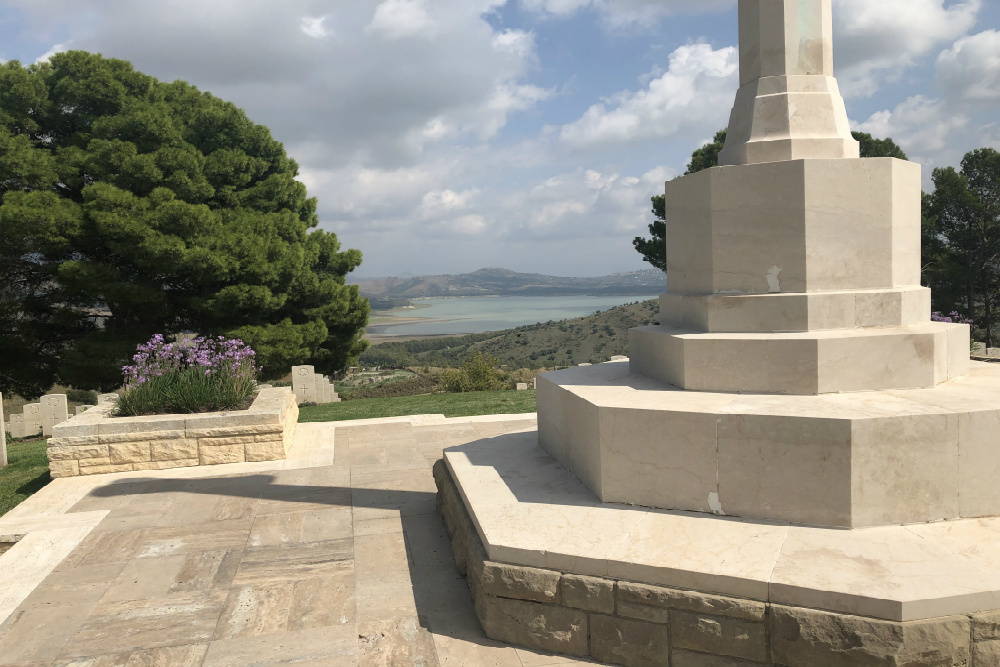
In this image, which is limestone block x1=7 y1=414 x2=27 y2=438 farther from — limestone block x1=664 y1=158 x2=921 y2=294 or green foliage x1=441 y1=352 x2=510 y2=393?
limestone block x1=664 y1=158 x2=921 y2=294

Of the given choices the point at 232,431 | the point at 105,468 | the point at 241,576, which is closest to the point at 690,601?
the point at 241,576

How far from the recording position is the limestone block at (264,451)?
24.0 ft

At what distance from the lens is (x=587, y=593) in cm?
311

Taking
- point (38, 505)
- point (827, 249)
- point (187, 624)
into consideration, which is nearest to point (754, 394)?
point (827, 249)

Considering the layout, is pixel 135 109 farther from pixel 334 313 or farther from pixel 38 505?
pixel 38 505

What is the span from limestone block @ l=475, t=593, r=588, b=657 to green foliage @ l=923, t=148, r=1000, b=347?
24.3 metres

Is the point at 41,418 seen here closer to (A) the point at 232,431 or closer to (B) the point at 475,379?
(A) the point at 232,431

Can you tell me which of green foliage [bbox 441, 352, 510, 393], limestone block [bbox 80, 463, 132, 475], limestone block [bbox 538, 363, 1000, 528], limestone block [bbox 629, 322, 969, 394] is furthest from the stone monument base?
green foliage [bbox 441, 352, 510, 393]

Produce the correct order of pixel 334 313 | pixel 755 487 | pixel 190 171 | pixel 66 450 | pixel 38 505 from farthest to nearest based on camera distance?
1. pixel 334 313
2. pixel 190 171
3. pixel 66 450
4. pixel 38 505
5. pixel 755 487

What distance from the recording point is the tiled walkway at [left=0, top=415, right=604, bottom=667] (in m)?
3.29

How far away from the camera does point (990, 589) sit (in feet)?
8.58

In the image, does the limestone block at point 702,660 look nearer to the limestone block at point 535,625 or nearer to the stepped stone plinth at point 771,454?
the stepped stone plinth at point 771,454

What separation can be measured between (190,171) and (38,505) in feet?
37.5

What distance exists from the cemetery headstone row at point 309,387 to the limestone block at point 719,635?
40.5 ft
